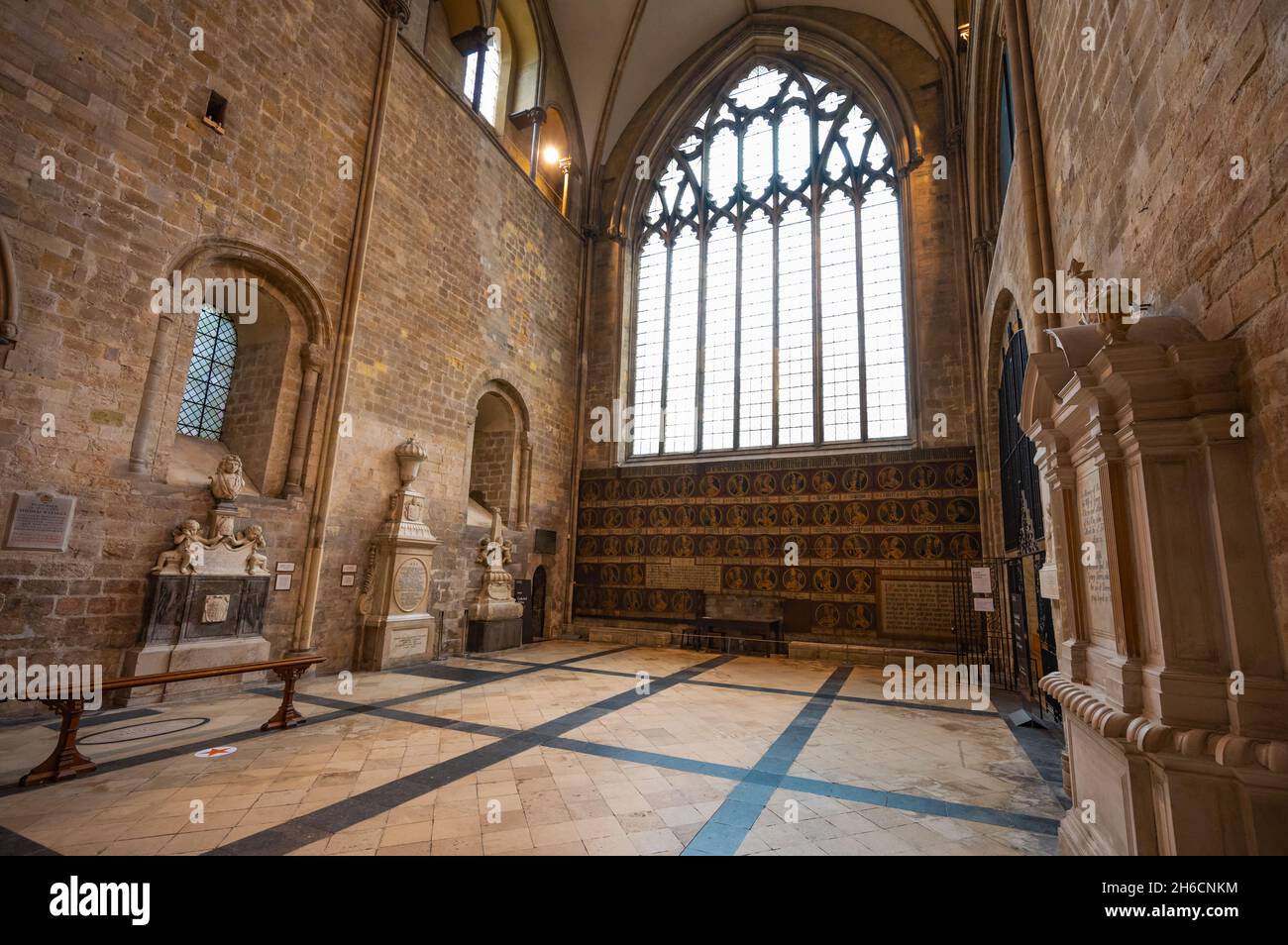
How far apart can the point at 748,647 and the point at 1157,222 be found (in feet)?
31.0

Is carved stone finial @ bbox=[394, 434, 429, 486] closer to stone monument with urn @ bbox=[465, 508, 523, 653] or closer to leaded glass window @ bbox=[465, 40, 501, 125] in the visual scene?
stone monument with urn @ bbox=[465, 508, 523, 653]

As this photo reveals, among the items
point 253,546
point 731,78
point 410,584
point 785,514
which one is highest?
point 731,78

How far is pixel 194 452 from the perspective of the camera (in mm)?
7207

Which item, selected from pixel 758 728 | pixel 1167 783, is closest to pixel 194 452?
pixel 758 728

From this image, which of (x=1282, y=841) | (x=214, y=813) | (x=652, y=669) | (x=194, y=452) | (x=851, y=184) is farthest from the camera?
(x=851, y=184)

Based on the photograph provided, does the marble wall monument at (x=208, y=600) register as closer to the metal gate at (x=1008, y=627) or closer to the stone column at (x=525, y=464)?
the stone column at (x=525, y=464)

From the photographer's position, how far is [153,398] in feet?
20.3

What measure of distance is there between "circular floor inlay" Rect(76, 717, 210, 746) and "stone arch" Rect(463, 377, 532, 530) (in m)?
6.92

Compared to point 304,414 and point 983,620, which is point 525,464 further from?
point 983,620

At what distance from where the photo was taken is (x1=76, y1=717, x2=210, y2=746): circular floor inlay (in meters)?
4.64

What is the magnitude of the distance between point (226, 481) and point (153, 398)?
3.66 ft

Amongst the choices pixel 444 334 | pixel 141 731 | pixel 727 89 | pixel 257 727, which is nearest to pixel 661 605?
pixel 444 334

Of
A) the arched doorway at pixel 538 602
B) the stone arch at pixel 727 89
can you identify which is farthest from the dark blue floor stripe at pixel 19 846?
the stone arch at pixel 727 89

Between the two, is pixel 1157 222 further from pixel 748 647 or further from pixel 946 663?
pixel 748 647
